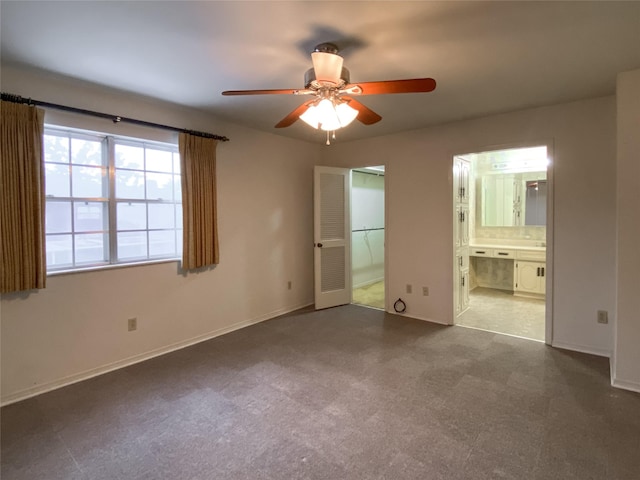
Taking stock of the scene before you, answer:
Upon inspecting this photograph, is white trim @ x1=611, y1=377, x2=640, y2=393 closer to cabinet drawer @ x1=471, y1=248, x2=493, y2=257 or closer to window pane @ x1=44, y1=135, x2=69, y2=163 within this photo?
cabinet drawer @ x1=471, y1=248, x2=493, y2=257

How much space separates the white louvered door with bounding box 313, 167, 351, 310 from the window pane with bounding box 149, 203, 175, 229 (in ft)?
6.02

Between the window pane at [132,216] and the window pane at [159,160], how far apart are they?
39cm

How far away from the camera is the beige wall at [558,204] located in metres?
3.04

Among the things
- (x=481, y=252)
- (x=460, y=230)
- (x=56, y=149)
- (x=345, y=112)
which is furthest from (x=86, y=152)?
(x=481, y=252)

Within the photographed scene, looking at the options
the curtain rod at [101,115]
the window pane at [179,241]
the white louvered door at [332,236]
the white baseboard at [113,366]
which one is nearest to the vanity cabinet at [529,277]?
the white louvered door at [332,236]

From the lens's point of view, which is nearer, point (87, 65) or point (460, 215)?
point (87, 65)

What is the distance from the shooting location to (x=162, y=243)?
11.0 ft

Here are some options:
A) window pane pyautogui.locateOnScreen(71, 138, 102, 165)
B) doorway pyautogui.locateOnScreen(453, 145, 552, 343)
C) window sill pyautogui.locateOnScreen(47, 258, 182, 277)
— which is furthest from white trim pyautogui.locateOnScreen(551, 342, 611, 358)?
window pane pyautogui.locateOnScreen(71, 138, 102, 165)

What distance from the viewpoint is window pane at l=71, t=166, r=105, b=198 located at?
273 cm

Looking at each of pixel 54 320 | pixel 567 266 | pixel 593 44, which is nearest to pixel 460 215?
pixel 567 266

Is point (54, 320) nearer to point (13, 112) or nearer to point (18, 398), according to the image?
point (18, 398)

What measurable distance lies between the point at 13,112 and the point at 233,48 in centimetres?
161

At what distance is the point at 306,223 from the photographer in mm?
4809

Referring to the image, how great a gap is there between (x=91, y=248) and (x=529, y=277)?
18.7 feet
